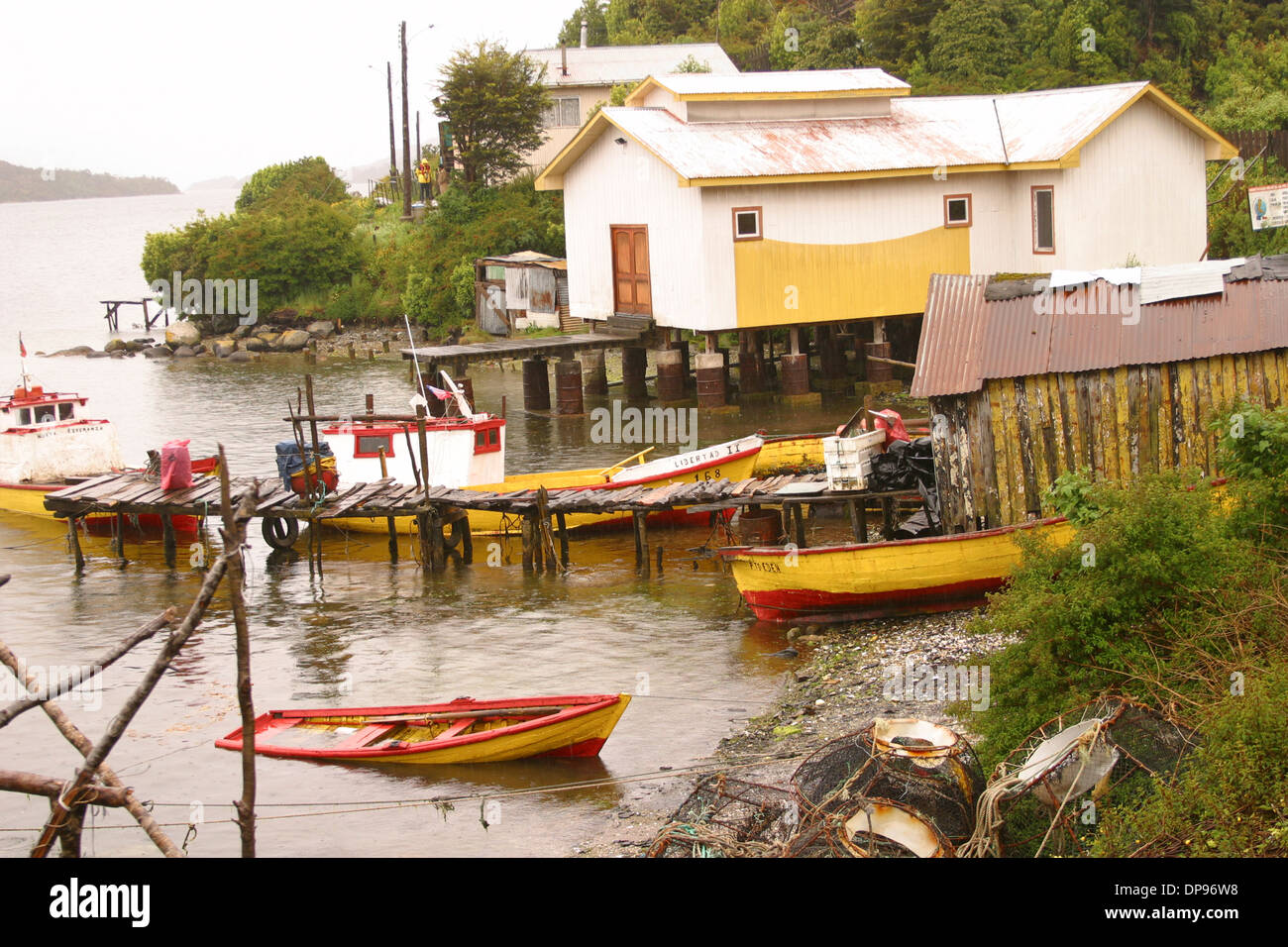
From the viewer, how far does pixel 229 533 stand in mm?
6539

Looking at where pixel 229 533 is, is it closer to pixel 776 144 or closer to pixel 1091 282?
pixel 1091 282

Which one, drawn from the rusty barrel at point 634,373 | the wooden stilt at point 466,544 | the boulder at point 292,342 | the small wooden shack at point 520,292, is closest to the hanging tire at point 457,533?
the wooden stilt at point 466,544

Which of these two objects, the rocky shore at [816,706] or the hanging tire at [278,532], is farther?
the hanging tire at [278,532]

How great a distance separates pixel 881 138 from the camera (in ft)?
120

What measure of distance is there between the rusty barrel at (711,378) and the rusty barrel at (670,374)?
1236 millimetres

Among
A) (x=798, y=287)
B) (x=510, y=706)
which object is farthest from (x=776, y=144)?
(x=510, y=706)

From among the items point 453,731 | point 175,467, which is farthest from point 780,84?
point 453,731

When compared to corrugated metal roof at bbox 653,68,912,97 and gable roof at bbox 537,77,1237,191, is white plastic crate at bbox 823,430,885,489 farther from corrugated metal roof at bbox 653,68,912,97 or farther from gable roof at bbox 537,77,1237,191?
corrugated metal roof at bbox 653,68,912,97

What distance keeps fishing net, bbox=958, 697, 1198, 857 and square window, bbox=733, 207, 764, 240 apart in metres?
24.6

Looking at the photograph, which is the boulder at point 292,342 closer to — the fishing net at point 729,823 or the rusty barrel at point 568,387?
the rusty barrel at point 568,387

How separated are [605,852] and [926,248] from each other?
90.1 feet

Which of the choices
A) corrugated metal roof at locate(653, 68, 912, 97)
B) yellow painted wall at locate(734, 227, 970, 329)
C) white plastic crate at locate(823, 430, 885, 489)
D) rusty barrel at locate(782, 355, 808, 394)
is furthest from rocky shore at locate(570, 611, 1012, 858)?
corrugated metal roof at locate(653, 68, 912, 97)

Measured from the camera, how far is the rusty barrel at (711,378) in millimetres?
36344

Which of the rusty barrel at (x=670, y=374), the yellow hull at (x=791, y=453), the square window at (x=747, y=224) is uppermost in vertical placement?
the square window at (x=747, y=224)
